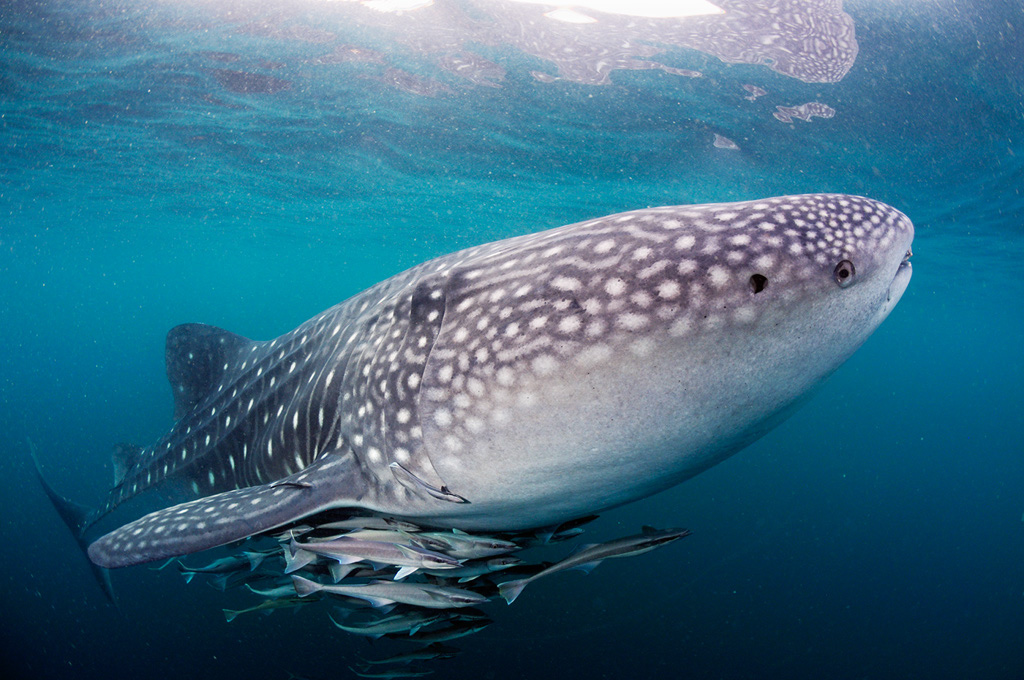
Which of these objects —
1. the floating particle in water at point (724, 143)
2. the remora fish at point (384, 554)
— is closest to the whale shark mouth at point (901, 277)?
the remora fish at point (384, 554)

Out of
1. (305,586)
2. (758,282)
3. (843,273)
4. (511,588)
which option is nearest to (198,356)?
(305,586)

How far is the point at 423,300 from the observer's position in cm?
272

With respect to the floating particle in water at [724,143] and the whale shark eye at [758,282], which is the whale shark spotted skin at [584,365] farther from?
the floating particle in water at [724,143]

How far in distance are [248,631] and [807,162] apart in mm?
16397

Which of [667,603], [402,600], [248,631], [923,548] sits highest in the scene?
[402,600]

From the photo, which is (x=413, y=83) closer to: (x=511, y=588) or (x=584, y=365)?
(x=584, y=365)

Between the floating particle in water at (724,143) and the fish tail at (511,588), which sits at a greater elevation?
the floating particle in water at (724,143)

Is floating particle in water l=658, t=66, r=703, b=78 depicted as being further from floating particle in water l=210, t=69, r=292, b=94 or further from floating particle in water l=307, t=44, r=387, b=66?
floating particle in water l=210, t=69, r=292, b=94

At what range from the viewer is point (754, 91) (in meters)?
10.7

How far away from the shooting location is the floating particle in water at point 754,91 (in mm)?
10516

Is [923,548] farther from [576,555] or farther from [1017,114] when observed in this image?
[576,555]

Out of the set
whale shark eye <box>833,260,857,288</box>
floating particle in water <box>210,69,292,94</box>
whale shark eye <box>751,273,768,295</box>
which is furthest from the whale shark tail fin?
floating particle in water <box>210,69,292,94</box>

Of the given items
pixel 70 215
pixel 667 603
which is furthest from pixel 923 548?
pixel 70 215

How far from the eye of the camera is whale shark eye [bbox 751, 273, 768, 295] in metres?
1.75
